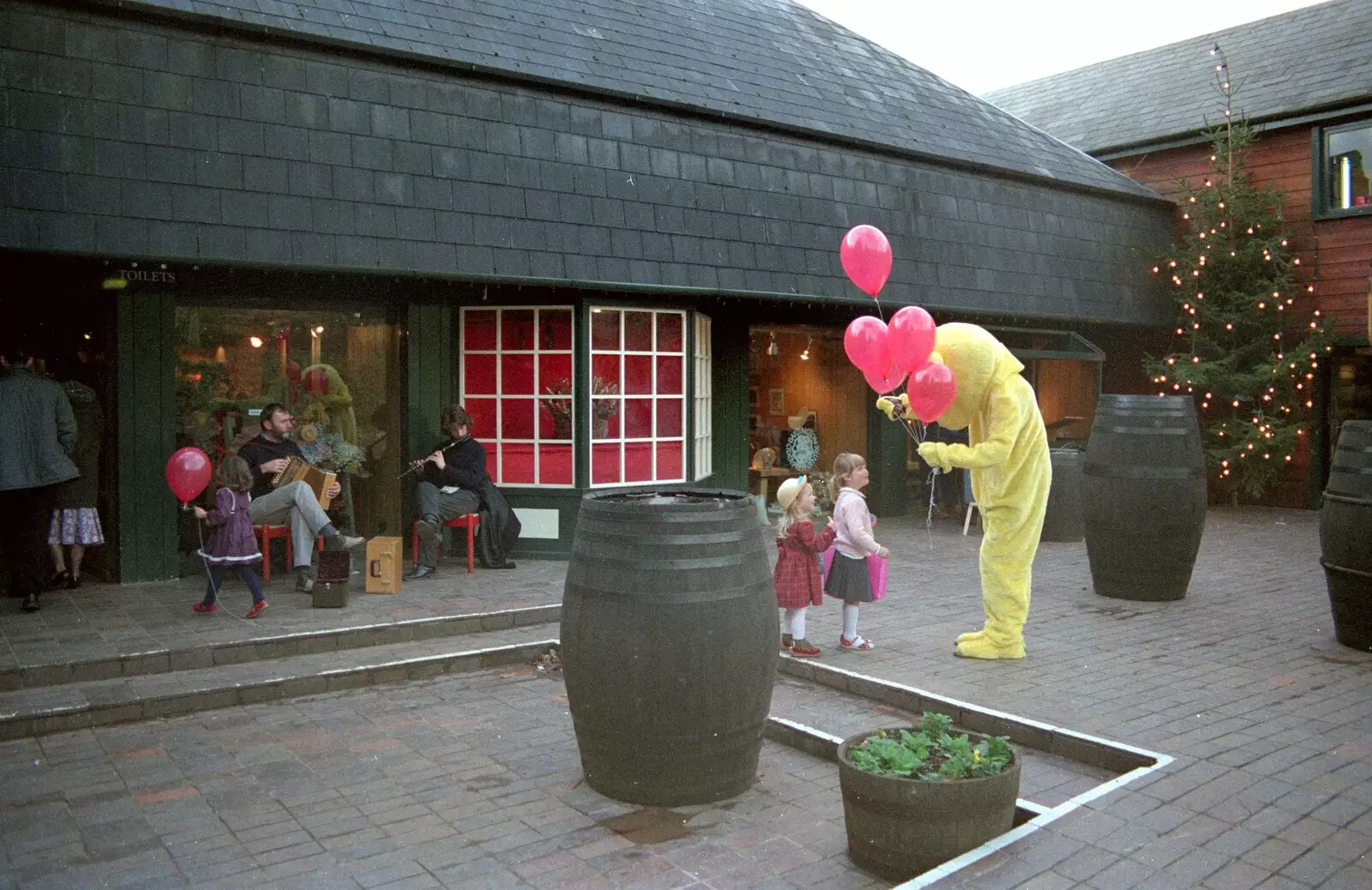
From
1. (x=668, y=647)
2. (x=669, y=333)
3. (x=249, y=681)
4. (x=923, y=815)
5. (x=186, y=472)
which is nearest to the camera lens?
(x=923, y=815)

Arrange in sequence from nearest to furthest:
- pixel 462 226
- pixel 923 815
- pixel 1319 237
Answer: pixel 923 815 → pixel 462 226 → pixel 1319 237

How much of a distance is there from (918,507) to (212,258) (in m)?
Answer: 9.88

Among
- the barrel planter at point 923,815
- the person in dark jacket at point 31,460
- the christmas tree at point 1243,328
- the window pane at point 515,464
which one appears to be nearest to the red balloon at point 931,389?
the barrel planter at point 923,815

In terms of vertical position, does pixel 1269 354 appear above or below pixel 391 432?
above

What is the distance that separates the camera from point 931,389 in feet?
20.0

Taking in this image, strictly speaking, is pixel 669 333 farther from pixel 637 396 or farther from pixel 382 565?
pixel 382 565

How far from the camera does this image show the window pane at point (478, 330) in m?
10.2

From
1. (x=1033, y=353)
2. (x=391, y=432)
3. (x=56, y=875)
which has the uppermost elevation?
(x=1033, y=353)

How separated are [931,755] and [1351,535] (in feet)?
13.1

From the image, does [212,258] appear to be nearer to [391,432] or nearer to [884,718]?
[391,432]

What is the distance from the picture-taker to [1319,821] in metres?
3.88

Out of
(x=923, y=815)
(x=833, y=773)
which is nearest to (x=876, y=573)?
(x=833, y=773)

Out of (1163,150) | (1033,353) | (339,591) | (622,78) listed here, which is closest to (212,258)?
(339,591)

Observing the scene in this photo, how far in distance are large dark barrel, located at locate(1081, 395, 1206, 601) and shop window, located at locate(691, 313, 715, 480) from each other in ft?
14.5
